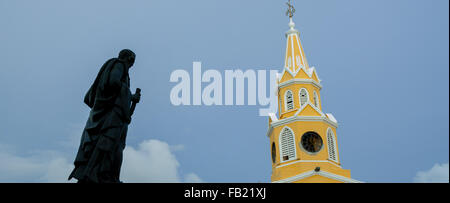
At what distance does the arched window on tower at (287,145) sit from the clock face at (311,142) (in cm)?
97

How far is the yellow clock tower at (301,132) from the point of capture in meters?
35.0

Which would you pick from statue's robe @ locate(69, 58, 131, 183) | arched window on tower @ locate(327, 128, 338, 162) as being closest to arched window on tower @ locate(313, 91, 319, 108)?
arched window on tower @ locate(327, 128, 338, 162)

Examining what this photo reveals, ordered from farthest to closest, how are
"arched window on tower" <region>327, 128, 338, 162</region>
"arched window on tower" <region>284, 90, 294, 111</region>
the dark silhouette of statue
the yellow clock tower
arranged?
"arched window on tower" <region>284, 90, 294, 111</region>, "arched window on tower" <region>327, 128, 338, 162</region>, the yellow clock tower, the dark silhouette of statue

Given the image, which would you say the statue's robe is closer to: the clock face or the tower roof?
the clock face

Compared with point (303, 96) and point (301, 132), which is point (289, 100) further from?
point (301, 132)

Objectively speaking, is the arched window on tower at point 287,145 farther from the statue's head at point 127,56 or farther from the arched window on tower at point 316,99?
the statue's head at point 127,56

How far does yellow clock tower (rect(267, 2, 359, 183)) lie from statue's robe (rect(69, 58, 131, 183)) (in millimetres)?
27220

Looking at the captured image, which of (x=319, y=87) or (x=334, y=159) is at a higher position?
(x=319, y=87)

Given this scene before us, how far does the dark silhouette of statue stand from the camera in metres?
7.81

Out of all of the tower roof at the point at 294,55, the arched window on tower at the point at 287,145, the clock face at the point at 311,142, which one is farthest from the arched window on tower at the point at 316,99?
the arched window on tower at the point at 287,145
